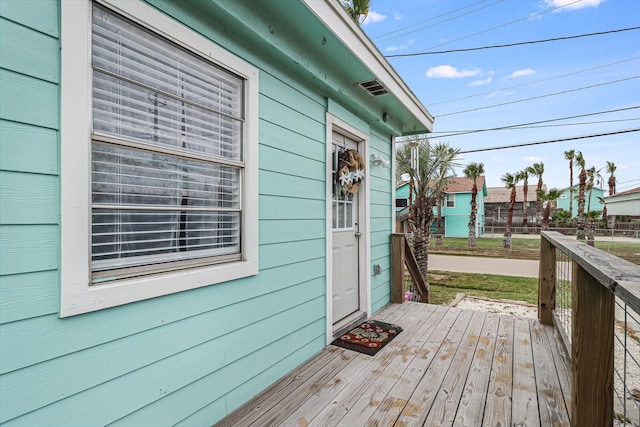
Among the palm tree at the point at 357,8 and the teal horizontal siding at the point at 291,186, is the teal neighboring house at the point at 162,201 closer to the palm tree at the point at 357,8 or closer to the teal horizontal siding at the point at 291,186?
the teal horizontal siding at the point at 291,186

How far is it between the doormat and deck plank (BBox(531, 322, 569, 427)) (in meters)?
1.10

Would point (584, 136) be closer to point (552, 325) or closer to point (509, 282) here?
point (509, 282)

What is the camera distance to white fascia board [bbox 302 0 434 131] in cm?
186

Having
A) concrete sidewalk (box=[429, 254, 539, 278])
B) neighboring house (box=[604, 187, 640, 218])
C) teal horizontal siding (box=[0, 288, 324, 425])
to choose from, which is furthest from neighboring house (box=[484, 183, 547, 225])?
teal horizontal siding (box=[0, 288, 324, 425])

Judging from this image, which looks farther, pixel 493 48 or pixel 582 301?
pixel 493 48

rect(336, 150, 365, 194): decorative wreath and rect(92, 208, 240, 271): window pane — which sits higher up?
rect(336, 150, 365, 194): decorative wreath

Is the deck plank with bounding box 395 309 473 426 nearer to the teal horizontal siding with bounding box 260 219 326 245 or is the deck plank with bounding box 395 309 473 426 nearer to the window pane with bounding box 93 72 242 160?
the teal horizontal siding with bounding box 260 219 326 245

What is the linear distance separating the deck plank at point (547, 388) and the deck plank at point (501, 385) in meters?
0.16

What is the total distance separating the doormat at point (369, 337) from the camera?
101 inches

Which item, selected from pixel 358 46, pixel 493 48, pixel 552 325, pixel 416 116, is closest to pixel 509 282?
pixel 552 325

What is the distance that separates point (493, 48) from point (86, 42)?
32.2ft

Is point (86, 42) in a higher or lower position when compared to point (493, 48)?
lower

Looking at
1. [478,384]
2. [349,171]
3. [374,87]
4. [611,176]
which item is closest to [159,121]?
[349,171]

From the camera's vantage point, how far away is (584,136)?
979 centimetres
